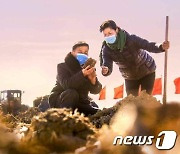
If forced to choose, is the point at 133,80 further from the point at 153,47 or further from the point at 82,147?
the point at 82,147

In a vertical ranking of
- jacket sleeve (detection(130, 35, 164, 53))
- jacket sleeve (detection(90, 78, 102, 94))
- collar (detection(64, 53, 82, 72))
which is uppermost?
jacket sleeve (detection(130, 35, 164, 53))

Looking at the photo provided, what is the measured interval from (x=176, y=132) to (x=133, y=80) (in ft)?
19.7

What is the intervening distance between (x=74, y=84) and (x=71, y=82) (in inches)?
2.4

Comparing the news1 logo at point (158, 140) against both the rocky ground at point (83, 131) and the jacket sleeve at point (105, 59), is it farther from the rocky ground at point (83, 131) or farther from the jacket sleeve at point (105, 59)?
the jacket sleeve at point (105, 59)

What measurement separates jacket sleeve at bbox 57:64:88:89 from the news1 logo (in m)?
4.38

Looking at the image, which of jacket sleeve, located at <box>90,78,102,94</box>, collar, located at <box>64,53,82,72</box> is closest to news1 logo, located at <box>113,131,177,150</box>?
jacket sleeve, located at <box>90,78,102,94</box>

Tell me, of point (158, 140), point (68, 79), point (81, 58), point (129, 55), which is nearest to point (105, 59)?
point (129, 55)

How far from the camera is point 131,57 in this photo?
27.6ft

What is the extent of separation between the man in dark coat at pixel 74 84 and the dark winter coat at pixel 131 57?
769 mm

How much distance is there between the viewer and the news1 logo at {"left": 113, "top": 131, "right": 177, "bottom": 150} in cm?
262

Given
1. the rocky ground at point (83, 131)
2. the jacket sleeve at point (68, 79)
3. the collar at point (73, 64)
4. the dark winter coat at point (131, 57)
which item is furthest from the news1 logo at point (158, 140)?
the dark winter coat at point (131, 57)

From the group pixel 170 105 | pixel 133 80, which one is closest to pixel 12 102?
pixel 133 80

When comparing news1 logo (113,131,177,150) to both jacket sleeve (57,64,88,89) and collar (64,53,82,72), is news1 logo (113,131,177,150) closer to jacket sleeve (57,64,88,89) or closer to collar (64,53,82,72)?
jacket sleeve (57,64,88,89)

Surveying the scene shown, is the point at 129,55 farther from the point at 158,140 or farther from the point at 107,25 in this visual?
the point at 158,140
